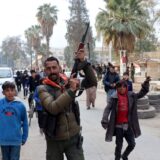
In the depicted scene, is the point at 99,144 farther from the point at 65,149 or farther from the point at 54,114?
the point at 54,114

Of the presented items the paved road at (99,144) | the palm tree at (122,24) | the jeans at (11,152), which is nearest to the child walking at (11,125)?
the jeans at (11,152)

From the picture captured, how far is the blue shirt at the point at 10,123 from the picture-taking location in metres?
5.56

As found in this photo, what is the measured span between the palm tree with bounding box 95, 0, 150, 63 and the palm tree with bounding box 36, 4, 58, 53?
3510cm

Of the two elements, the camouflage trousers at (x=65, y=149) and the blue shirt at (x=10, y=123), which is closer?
the camouflage trousers at (x=65, y=149)

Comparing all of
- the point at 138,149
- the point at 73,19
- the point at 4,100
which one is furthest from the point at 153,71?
the point at 4,100

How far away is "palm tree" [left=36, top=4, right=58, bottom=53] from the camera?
2825 inches

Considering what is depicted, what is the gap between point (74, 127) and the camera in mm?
4395

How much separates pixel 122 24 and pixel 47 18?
37343 millimetres

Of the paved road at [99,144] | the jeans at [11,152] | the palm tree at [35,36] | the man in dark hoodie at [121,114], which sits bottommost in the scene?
the paved road at [99,144]

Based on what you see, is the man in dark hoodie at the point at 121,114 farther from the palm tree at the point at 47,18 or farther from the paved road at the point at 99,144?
the palm tree at the point at 47,18

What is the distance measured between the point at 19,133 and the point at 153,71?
42.9 meters

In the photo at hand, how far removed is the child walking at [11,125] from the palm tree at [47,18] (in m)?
66.0

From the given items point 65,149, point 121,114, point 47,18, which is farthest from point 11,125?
point 47,18

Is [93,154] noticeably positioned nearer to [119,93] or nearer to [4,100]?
[119,93]
